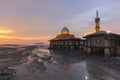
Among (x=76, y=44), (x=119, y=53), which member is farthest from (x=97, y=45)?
(x=76, y=44)

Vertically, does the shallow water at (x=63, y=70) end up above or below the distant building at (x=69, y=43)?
below

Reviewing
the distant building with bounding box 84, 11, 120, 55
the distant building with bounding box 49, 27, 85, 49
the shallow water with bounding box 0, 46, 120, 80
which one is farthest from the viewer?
the distant building with bounding box 49, 27, 85, 49

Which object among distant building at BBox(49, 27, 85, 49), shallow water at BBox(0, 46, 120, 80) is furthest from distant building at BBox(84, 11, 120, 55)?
distant building at BBox(49, 27, 85, 49)

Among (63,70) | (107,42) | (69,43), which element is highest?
(69,43)

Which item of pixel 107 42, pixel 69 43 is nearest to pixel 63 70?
pixel 107 42

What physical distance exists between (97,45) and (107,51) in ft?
9.54

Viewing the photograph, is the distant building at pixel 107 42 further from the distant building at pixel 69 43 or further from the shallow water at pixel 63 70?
the distant building at pixel 69 43

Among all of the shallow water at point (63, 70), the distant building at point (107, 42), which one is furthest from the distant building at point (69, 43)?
the shallow water at point (63, 70)

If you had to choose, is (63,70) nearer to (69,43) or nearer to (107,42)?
(107,42)

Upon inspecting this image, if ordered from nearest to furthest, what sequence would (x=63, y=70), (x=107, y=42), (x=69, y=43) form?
(x=63, y=70) < (x=107, y=42) < (x=69, y=43)

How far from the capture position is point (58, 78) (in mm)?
13953

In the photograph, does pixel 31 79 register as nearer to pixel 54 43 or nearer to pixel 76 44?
pixel 76 44

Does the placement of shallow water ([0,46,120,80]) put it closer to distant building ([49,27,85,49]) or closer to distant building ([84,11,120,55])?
distant building ([84,11,120,55])

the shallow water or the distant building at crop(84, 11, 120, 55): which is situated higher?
the distant building at crop(84, 11, 120, 55)
